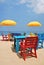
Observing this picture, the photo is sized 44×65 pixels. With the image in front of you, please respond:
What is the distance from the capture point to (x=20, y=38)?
7.99 metres

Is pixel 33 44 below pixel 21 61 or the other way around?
the other way around

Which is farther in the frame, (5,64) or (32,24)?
(32,24)

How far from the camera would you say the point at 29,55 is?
6.76 metres

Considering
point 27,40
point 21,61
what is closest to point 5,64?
point 21,61

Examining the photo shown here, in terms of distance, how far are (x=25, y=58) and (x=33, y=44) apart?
696 millimetres

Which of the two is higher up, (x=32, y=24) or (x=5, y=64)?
(x=32, y=24)

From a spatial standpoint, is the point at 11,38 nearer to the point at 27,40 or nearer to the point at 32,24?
the point at 32,24

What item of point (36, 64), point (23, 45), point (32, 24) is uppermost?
point (32, 24)

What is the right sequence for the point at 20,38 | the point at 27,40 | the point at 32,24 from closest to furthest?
the point at 27,40 → the point at 20,38 → the point at 32,24

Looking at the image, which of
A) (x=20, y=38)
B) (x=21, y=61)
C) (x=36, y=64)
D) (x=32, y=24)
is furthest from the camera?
(x=32, y=24)

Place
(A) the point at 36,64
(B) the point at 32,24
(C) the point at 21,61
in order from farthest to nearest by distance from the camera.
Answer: (B) the point at 32,24 → (C) the point at 21,61 → (A) the point at 36,64

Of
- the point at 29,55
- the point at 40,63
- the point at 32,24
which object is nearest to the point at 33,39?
the point at 29,55

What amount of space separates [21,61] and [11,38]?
357 inches

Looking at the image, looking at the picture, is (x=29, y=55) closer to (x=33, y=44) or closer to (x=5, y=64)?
(x=33, y=44)
